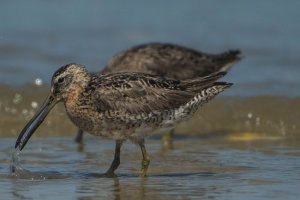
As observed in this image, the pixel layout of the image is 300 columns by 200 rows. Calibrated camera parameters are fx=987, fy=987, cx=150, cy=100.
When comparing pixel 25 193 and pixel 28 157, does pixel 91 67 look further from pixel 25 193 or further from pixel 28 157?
pixel 25 193

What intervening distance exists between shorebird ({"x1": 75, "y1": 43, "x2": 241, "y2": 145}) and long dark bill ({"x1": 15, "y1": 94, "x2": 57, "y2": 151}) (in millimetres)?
2797

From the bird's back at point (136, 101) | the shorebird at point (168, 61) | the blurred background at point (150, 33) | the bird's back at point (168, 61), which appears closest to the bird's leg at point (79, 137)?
the shorebird at point (168, 61)

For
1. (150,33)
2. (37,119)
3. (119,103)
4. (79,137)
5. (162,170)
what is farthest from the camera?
(150,33)

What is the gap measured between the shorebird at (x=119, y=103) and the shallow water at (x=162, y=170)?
0.38 meters

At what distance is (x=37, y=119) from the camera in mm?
9836

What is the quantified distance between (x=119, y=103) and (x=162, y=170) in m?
0.84

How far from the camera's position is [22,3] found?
60.2 feet

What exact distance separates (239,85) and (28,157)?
4527mm

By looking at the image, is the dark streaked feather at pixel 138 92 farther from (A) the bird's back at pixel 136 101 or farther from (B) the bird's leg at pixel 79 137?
(B) the bird's leg at pixel 79 137

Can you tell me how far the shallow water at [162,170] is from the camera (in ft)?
27.5

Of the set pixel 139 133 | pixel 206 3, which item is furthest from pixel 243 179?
pixel 206 3

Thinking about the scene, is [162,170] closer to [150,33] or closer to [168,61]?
[168,61]

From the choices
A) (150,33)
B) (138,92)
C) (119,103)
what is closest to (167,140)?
(138,92)

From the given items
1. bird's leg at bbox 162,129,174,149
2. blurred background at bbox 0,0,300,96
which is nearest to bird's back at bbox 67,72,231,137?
bird's leg at bbox 162,129,174,149
